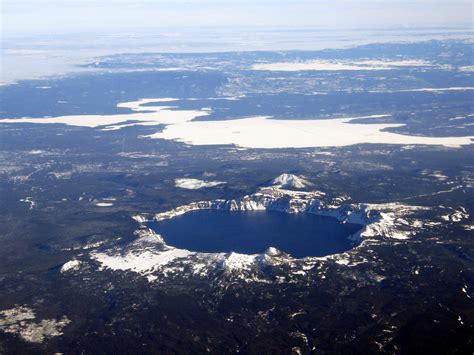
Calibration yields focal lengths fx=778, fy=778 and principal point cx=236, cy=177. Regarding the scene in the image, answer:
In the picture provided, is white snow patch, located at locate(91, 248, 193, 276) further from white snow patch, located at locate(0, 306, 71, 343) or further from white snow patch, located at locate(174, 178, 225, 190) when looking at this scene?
white snow patch, located at locate(174, 178, 225, 190)

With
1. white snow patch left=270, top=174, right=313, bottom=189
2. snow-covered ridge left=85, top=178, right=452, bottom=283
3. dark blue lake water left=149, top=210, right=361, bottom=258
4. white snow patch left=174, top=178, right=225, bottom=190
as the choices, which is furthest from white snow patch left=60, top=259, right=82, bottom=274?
white snow patch left=174, top=178, right=225, bottom=190

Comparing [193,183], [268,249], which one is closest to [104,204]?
[193,183]

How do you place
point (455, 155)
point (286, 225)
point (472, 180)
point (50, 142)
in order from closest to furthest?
point (286, 225)
point (472, 180)
point (455, 155)
point (50, 142)

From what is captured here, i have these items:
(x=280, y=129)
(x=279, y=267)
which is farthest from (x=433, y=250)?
(x=280, y=129)

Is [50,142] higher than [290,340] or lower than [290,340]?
lower

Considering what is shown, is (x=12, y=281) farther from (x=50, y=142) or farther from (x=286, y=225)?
(x=50, y=142)

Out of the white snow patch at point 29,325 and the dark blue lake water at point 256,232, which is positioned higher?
the white snow patch at point 29,325

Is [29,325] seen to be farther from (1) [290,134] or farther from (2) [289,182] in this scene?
(1) [290,134]

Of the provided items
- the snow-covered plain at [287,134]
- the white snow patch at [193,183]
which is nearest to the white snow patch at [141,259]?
the white snow patch at [193,183]

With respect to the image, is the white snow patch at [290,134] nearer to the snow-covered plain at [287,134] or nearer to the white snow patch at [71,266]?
the snow-covered plain at [287,134]
